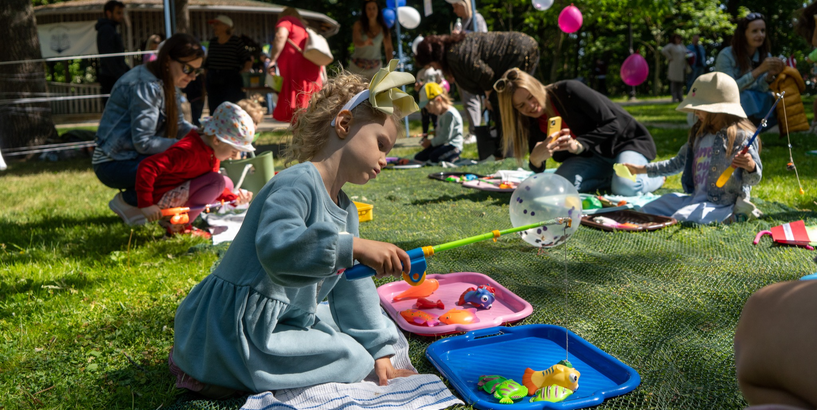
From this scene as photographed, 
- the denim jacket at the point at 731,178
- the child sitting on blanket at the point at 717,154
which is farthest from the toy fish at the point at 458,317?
the denim jacket at the point at 731,178

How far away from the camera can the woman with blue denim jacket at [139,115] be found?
4.10 meters

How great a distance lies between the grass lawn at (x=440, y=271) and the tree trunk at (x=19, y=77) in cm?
389

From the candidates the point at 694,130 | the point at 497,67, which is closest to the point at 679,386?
the point at 694,130

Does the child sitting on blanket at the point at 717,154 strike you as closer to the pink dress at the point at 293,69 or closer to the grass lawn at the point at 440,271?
the grass lawn at the point at 440,271

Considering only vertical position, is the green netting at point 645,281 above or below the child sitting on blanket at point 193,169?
below

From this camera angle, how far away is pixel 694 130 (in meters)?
4.19

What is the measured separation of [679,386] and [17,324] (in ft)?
8.21

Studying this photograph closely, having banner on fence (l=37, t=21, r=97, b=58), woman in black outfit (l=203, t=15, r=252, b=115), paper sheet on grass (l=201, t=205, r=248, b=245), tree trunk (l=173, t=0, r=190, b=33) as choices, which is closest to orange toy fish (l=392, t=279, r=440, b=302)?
paper sheet on grass (l=201, t=205, r=248, b=245)

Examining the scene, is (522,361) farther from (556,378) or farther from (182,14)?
(182,14)

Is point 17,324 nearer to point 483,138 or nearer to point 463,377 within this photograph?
point 463,377

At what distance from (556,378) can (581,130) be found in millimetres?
3568

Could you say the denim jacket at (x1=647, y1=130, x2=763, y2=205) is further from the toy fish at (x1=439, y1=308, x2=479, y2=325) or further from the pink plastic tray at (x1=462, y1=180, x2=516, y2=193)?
the toy fish at (x1=439, y1=308, x2=479, y2=325)

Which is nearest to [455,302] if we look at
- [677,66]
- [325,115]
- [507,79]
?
[325,115]

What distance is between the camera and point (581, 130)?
510 centimetres
